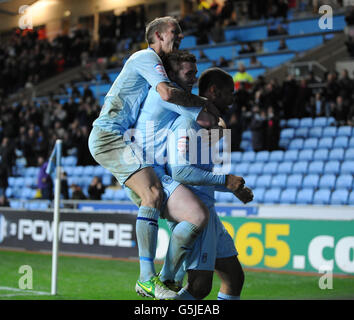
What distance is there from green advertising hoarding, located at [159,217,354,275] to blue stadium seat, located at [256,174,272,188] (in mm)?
2446

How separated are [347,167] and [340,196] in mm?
684

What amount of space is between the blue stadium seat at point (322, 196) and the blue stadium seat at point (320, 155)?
894 mm

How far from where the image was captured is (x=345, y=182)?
1156 centimetres

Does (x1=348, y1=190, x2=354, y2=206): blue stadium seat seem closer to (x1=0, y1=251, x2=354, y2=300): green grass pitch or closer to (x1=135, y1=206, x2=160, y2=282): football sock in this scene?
(x1=0, y1=251, x2=354, y2=300): green grass pitch

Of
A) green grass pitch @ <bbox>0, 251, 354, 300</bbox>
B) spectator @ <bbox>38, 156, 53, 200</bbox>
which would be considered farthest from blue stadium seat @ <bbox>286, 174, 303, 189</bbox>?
spectator @ <bbox>38, 156, 53, 200</bbox>

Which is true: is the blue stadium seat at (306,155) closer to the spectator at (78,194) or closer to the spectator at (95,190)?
the spectator at (95,190)

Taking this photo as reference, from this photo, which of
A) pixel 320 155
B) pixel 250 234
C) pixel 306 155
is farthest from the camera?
pixel 306 155

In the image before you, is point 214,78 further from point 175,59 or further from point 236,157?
point 236,157

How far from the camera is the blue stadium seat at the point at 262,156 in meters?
13.4

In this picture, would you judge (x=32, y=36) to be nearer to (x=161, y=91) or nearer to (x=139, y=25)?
(x=139, y=25)

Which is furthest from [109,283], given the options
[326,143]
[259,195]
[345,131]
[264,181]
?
[345,131]

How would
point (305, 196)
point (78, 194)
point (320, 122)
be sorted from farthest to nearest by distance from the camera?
point (78, 194) → point (320, 122) → point (305, 196)

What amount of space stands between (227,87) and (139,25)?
19.7m
